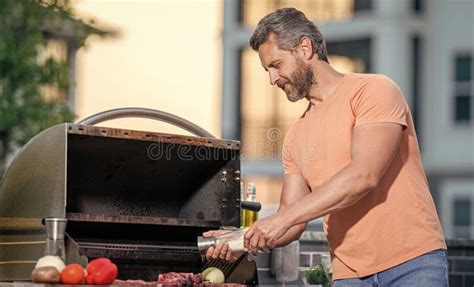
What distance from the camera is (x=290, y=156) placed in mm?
5176

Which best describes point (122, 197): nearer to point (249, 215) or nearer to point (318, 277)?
point (249, 215)

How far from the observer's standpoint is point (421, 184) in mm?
4805

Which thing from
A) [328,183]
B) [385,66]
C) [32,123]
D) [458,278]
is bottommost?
[458,278]

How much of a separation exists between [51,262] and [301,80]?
48.1 inches

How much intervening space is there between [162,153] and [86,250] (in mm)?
671

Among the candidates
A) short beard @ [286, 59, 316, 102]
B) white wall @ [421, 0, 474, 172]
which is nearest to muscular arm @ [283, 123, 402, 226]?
short beard @ [286, 59, 316, 102]

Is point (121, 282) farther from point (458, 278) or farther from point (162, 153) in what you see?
point (458, 278)

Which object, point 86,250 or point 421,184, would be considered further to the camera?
point 86,250

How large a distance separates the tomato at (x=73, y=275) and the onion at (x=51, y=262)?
0.13 feet

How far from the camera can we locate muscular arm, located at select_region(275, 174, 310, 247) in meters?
5.15

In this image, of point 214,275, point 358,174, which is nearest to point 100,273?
point 214,275

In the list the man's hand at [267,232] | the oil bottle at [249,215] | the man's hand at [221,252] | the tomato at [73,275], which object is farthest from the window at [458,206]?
the tomato at [73,275]

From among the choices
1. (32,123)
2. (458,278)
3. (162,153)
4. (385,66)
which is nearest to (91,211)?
(162,153)

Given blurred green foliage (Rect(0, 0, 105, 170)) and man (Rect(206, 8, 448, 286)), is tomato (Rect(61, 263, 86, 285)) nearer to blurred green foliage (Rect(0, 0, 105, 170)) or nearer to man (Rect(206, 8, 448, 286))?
man (Rect(206, 8, 448, 286))
